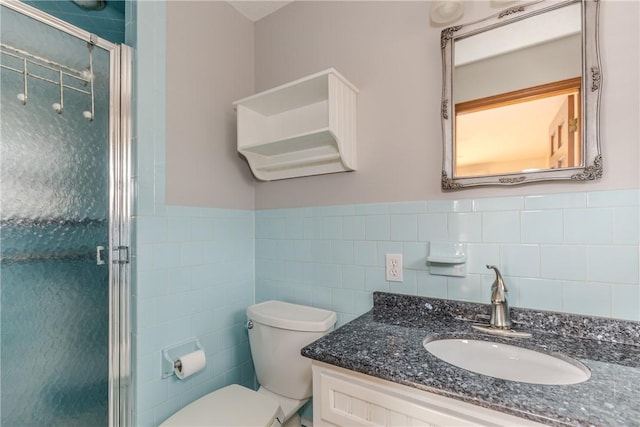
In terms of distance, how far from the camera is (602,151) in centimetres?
98

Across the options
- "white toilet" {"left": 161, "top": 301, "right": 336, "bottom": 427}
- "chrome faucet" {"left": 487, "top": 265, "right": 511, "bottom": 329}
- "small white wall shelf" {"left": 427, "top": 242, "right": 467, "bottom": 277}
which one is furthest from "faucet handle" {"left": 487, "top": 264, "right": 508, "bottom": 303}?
"white toilet" {"left": 161, "top": 301, "right": 336, "bottom": 427}

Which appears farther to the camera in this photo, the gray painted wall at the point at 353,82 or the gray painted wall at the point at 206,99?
the gray painted wall at the point at 206,99

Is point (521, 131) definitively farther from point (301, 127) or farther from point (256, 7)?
point (256, 7)

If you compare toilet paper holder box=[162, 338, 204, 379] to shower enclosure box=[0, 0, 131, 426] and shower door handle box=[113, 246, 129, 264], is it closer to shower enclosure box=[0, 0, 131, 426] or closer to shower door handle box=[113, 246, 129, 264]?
shower enclosure box=[0, 0, 131, 426]

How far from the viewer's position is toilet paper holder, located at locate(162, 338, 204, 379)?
134cm

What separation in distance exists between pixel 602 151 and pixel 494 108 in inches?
13.9

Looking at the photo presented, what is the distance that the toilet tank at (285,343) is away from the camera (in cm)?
131

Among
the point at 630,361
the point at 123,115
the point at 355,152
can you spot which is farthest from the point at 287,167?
the point at 630,361

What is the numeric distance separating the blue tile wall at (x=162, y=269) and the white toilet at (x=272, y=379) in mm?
179

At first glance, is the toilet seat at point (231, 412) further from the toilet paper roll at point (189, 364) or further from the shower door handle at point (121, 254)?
the shower door handle at point (121, 254)

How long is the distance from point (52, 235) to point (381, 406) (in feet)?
4.20

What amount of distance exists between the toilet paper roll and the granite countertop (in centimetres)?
69

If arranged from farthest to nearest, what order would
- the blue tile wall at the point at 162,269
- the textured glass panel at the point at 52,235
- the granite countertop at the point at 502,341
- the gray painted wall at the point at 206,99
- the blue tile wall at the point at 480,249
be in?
the gray painted wall at the point at 206,99, the blue tile wall at the point at 162,269, the textured glass panel at the point at 52,235, the blue tile wall at the point at 480,249, the granite countertop at the point at 502,341

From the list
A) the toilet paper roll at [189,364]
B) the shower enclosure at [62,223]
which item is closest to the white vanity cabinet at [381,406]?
the toilet paper roll at [189,364]
